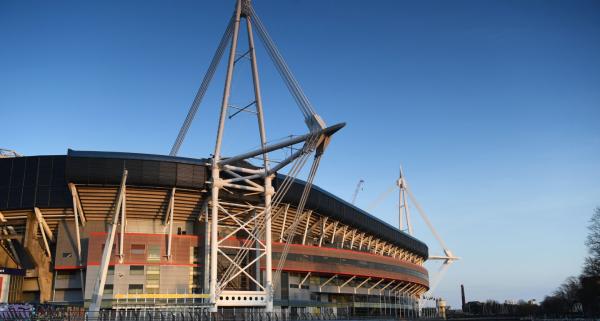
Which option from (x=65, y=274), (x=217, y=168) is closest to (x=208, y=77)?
(x=217, y=168)

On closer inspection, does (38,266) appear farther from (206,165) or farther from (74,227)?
(206,165)

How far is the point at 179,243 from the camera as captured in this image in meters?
63.2

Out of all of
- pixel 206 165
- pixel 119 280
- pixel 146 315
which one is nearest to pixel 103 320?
pixel 146 315

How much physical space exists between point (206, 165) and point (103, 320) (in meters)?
21.6

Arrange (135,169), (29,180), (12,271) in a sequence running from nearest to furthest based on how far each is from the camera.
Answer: (135,169), (29,180), (12,271)

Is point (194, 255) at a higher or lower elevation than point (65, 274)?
higher

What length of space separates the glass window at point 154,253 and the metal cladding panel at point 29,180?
11879 mm

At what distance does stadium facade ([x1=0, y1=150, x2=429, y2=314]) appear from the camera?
187 ft

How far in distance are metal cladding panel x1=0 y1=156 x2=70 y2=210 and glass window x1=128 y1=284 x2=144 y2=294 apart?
1316 cm

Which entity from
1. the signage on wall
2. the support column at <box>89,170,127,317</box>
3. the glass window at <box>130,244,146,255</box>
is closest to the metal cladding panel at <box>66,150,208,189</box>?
the support column at <box>89,170,127,317</box>

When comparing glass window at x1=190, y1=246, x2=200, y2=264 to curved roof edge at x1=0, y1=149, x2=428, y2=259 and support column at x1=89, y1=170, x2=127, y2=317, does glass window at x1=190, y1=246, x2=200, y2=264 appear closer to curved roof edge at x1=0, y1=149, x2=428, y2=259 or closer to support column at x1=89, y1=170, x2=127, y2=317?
curved roof edge at x1=0, y1=149, x2=428, y2=259

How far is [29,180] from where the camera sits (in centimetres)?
5772

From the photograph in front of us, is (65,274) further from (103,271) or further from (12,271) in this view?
(103,271)

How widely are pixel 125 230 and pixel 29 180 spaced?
12.4m
